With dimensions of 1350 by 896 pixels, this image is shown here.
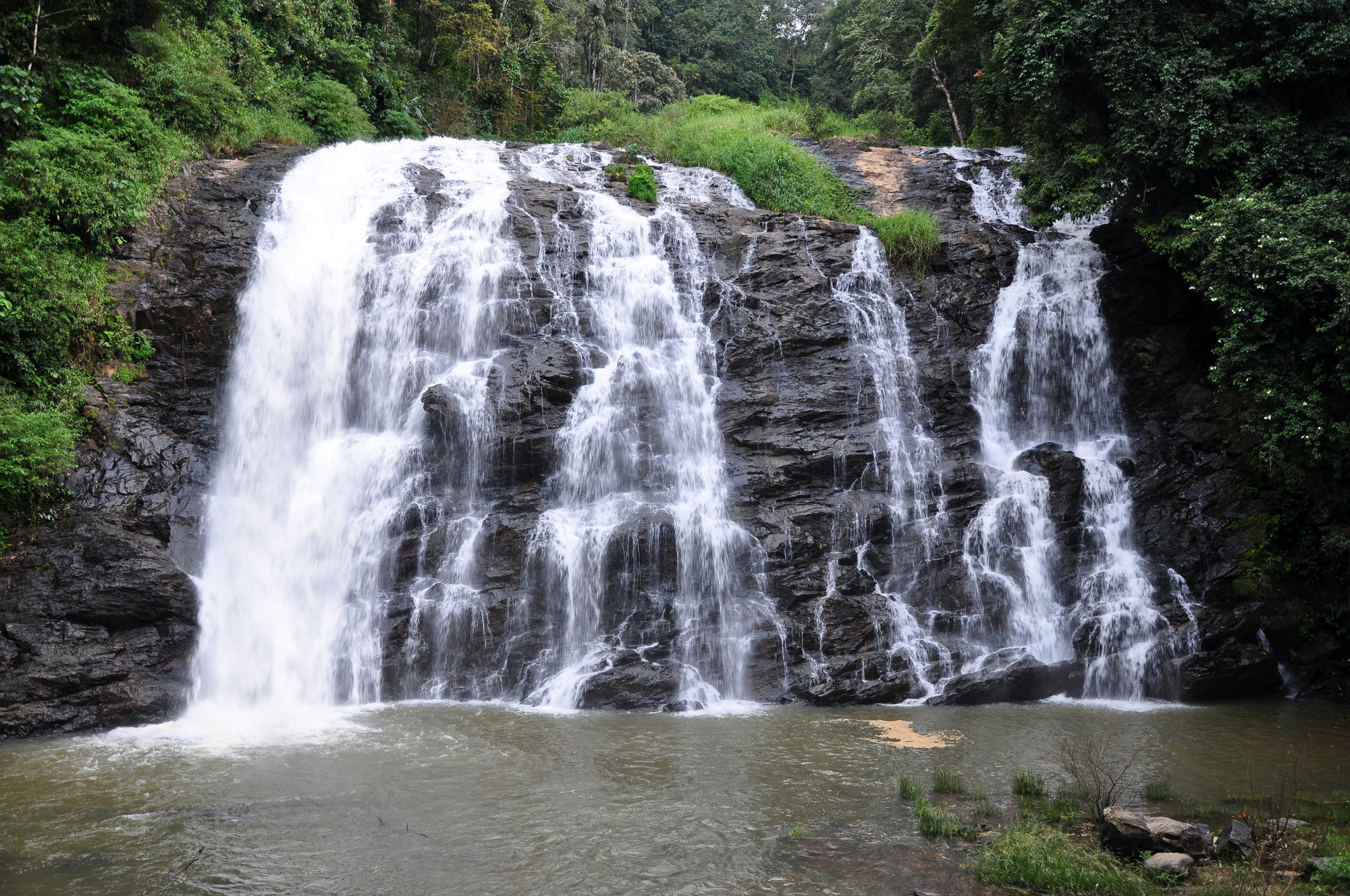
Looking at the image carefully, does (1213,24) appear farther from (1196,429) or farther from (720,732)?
(720,732)

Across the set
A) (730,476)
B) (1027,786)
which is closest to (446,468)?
(730,476)

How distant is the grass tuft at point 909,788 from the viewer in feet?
24.7

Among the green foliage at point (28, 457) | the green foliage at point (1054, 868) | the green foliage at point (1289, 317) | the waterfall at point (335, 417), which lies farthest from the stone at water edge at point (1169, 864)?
the green foliage at point (28, 457)

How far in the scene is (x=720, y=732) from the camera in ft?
33.2

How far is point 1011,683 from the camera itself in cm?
1195

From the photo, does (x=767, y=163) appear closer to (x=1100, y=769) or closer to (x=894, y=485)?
(x=894, y=485)

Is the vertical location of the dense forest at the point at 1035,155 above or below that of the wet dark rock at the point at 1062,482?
above

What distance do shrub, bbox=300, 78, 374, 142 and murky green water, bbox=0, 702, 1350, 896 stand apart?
17602mm

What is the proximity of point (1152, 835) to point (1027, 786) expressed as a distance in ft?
5.56

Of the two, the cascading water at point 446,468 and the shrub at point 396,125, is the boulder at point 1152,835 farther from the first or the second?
the shrub at point 396,125

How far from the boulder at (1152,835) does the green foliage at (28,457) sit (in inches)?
524

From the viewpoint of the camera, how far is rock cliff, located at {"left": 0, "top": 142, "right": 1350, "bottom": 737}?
1116cm

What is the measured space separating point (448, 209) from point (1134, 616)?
14.8 meters

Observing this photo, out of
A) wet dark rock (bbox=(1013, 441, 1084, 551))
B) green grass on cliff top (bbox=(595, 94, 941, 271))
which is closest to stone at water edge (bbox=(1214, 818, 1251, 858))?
wet dark rock (bbox=(1013, 441, 1084, 551))
